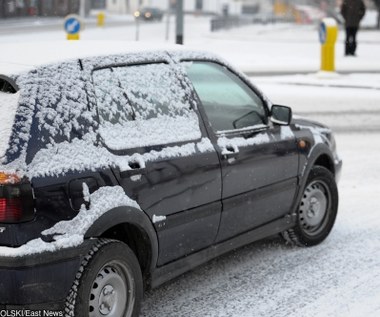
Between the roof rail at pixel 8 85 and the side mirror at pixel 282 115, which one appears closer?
the roof rail at pixel 8 85

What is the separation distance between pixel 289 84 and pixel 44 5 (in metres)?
38.7

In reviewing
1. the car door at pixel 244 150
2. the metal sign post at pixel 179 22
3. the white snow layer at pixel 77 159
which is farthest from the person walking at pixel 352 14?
the white snow layer at pixel 77 159

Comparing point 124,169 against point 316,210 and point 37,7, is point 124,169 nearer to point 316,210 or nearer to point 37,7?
point 316,210

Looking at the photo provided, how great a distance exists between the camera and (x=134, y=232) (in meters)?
4.37

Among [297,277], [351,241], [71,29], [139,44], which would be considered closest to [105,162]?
[139,44]

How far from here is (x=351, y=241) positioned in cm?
643

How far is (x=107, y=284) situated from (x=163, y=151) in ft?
2.74

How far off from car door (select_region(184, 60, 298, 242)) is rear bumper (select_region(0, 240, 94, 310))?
143 centimetres

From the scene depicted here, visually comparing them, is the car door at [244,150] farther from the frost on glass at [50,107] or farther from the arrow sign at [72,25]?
the arrow sign at [72,25]

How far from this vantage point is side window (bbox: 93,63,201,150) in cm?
429

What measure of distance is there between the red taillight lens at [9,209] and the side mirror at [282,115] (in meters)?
2.40

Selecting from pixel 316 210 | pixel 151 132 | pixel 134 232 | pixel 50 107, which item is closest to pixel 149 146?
pixel 151 132

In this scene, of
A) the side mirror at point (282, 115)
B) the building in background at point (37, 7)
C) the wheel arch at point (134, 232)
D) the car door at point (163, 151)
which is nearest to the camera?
the wheel arch at point (134, 232)

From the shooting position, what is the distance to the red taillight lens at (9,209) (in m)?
3.70
